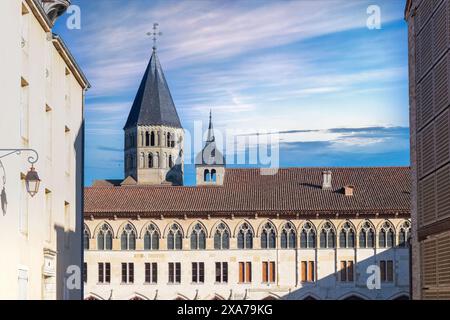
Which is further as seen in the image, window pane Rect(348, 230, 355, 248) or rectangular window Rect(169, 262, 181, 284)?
window pane Rect(348, 230, 355, 248)

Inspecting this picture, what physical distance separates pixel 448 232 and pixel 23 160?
953cm

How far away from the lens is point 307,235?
7050 centimetres

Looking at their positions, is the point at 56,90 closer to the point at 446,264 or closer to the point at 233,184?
the point at 446,264

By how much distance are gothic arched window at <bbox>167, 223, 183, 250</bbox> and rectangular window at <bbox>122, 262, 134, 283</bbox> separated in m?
2.79

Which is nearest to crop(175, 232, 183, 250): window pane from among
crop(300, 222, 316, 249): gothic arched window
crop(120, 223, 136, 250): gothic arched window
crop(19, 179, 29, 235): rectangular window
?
crop(120, 223, 136, 250): gothic arched window

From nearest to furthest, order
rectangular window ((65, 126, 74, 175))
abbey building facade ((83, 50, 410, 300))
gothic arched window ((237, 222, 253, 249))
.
→ rectangular window ((65, 126, 74, 175))
abbey building facade ((83, 50, 410, 300))
gothic arched window ((237, 222, 253, 249))

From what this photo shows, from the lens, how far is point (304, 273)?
69.8 meters

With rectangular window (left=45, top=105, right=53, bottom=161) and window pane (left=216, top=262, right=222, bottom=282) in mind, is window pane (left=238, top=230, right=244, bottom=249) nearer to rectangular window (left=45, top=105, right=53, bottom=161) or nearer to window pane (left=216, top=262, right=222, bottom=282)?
window pane (left=216, top=262, right=222, bottom=282)

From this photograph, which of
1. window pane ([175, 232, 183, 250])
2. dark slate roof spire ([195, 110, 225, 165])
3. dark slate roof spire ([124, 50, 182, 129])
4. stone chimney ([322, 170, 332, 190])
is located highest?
dark slate roof spire ([124, 50, 182, 129])

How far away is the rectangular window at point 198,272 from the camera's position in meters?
70.0

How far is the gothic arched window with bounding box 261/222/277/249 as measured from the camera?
231ft

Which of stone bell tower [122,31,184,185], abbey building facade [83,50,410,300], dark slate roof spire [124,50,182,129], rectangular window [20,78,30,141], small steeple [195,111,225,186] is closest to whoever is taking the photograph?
rectangular window [20,78,30,141]
